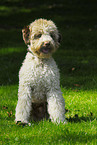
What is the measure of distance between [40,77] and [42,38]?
0.63 meters

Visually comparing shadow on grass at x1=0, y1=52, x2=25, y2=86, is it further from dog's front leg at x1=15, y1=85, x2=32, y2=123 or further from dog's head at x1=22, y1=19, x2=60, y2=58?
dog's head at x1=22, y1=19, x2=60, y2=58

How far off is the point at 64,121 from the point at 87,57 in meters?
6.18

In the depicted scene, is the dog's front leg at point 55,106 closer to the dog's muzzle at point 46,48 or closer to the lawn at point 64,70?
the lawn at point 64,70

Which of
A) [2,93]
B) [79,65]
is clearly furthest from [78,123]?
[79,65]

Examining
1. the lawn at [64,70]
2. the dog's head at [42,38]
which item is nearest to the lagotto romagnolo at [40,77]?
the dog's head at [42,38]

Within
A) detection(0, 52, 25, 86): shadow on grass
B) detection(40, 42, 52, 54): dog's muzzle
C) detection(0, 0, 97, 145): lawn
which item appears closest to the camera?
detection(0, 0, 97, 145): lawn

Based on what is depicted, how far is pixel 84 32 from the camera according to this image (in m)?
15.8

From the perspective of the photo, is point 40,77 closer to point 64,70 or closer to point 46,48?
point 46,48

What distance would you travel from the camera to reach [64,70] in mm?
9398

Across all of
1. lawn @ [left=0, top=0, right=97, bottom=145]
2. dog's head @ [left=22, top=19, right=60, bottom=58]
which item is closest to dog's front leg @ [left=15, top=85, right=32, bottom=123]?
lawn @ [left=0, top=0, right=97, bottom=145]

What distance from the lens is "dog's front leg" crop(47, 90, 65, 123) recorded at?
503 cm

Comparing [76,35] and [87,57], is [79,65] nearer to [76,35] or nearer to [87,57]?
[87,57]

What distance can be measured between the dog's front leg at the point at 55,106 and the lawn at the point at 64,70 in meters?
0.13

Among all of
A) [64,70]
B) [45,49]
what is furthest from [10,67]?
[45,49]
